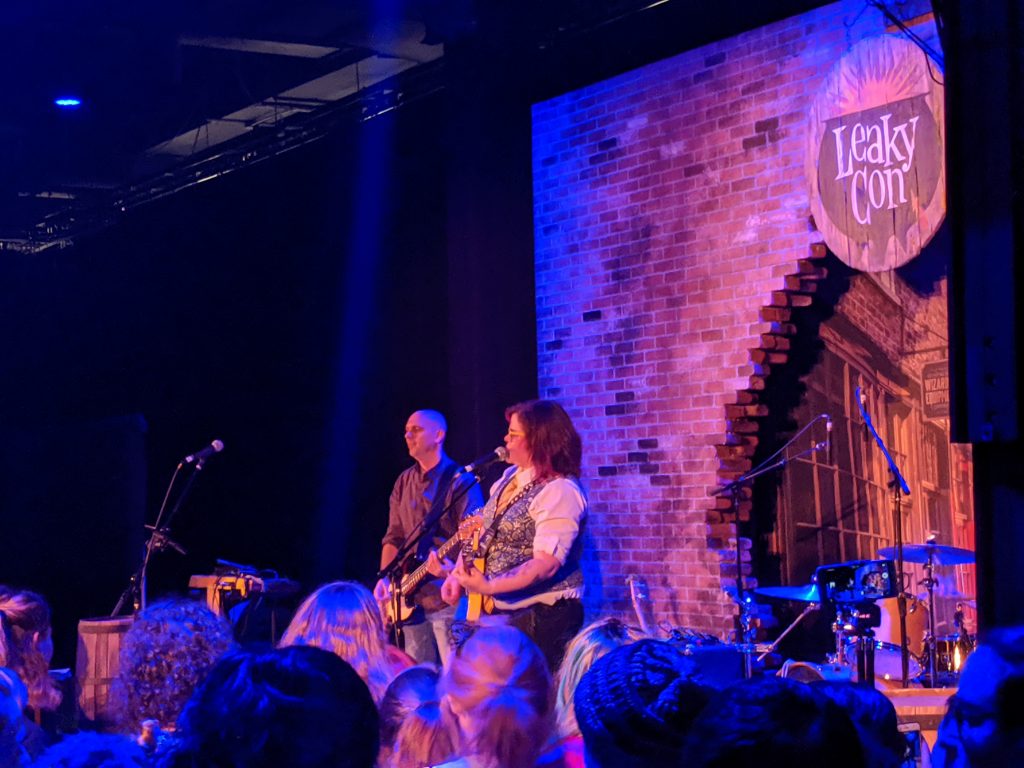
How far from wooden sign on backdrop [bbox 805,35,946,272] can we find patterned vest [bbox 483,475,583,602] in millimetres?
2102

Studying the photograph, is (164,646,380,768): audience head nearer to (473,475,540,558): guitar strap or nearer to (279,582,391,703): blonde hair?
(279,582,391,703): blonde hair

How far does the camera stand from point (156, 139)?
9.95 m

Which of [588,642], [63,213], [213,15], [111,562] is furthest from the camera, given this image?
[63,213]

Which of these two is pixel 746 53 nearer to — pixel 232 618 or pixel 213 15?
pixel 213 15

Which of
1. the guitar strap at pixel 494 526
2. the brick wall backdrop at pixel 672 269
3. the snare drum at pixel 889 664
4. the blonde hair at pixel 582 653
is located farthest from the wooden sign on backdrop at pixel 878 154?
the blonde hair at pixel 582 653

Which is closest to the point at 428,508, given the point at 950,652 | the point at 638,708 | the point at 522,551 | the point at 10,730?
the point at 522,551

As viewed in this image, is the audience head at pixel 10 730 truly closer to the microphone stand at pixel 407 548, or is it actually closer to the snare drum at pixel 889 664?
the microphone stand at pixel 407 548

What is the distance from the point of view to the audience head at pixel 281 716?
1454 mm

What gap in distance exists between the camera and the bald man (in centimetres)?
603

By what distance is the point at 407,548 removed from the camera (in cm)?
614

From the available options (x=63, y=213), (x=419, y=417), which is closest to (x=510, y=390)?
(x=419, y=417)

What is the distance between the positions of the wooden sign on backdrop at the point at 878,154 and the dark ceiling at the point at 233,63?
52 centimetres

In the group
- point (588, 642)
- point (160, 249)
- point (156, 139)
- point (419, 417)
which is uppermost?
point (156, 139)

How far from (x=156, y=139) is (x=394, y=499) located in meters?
4.57
